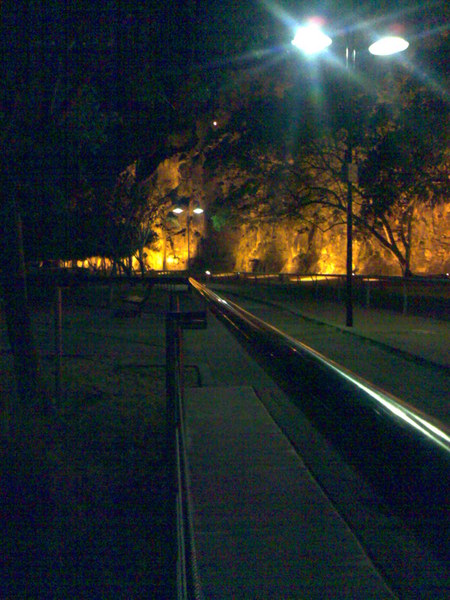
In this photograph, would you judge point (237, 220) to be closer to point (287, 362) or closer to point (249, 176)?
point (249, 176)

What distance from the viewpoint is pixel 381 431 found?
4.59 meters

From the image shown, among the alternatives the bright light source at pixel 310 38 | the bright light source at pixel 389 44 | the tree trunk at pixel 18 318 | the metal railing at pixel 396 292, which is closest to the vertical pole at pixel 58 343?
the tree trunk at pixel 18 318

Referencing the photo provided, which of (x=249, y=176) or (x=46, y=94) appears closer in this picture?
(x=46, y=94)

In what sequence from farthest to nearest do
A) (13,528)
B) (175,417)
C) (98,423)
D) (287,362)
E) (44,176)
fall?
(44,176)
(287,362)
(98,423)
(175,417)
(13,528)

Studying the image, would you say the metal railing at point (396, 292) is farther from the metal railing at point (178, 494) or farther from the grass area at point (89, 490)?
the metal railing at point (178, 494)

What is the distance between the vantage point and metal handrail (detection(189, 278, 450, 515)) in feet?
12.8

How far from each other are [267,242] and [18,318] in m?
62.7

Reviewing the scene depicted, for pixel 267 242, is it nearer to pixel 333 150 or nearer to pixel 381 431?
pixel 333 150

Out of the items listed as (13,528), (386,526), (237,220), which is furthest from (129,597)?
(237,220)

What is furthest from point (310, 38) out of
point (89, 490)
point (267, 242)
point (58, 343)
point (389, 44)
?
point (267, 242)

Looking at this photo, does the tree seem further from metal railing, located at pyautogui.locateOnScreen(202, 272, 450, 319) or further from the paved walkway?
the paved walkway

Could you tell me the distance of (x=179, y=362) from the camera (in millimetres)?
7309

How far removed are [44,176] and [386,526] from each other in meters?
7.49

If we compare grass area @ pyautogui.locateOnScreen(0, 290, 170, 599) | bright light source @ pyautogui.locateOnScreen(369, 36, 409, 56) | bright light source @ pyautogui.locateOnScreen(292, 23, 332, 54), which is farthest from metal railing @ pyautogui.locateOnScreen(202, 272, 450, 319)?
grass area @ pyautogui.locateOnScreen(0, 290, 170, 599)
